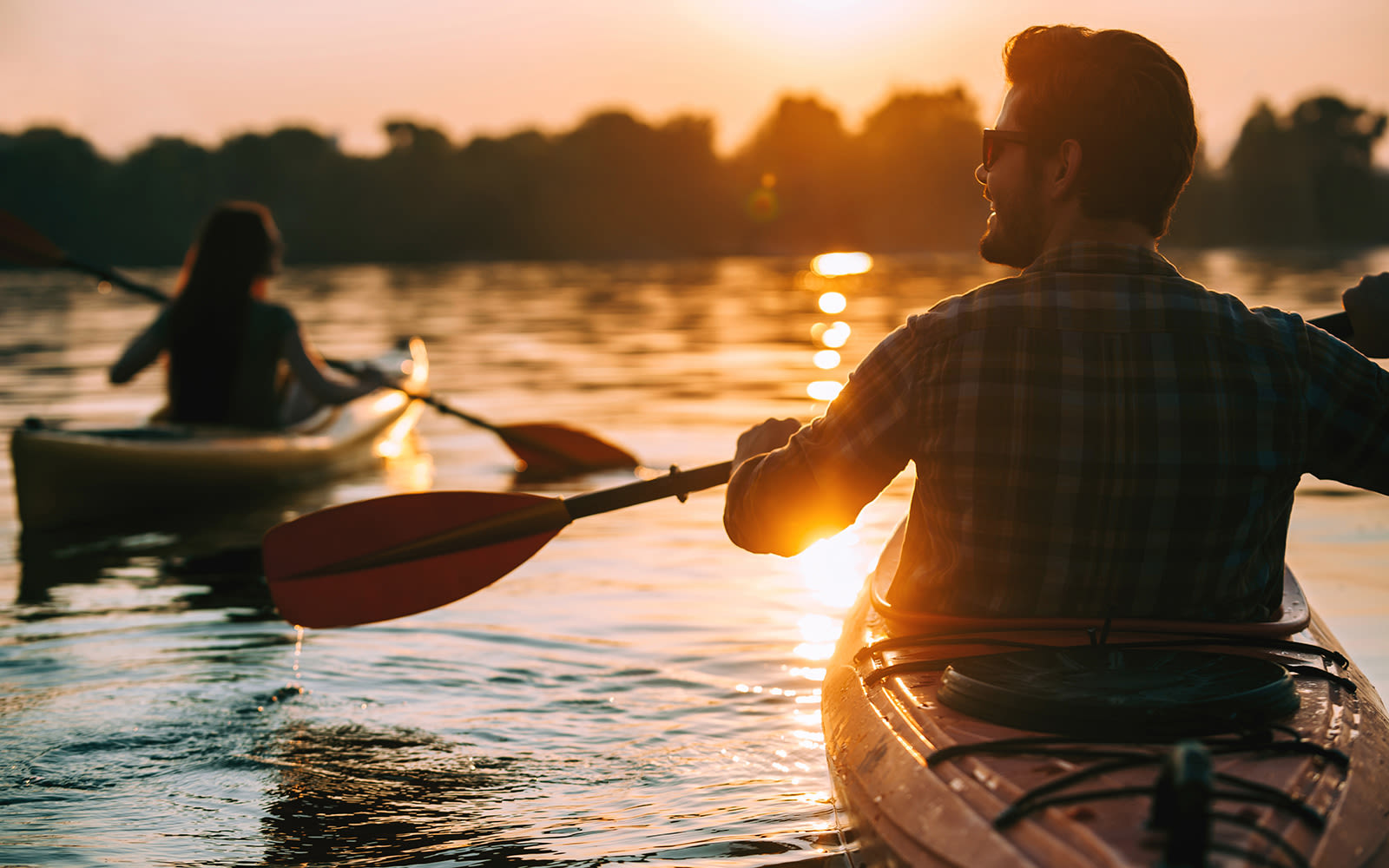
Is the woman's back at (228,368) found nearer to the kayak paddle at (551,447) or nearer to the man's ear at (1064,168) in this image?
the kayak paddle at (551,447)

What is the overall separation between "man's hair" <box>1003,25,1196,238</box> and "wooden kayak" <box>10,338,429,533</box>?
228 inches

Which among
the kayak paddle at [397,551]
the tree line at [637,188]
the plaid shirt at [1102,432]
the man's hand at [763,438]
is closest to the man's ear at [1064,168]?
the plaid shirt at [1102,432]

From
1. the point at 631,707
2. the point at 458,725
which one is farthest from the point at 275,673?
the point at 631,707

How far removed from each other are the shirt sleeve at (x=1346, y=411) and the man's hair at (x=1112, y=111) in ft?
1.21

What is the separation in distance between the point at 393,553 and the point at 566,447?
4890 millimetres

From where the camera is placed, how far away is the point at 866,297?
32156 mm

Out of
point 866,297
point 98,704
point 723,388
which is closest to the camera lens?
point 98,704

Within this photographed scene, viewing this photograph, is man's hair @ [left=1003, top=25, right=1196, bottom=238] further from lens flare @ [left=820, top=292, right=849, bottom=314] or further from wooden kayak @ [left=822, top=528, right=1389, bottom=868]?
lens flare @ [left=820, top=292, right=849, bottom=314]

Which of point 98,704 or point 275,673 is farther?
point 275,673

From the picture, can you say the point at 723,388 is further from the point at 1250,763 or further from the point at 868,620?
the point at 1250,763

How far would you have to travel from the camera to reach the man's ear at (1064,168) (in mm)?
2291

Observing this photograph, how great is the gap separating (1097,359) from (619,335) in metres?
18.6

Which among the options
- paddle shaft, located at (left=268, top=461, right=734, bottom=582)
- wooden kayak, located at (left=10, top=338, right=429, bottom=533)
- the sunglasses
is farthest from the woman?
the sunglasses

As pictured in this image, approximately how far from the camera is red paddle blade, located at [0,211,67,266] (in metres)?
7.65
